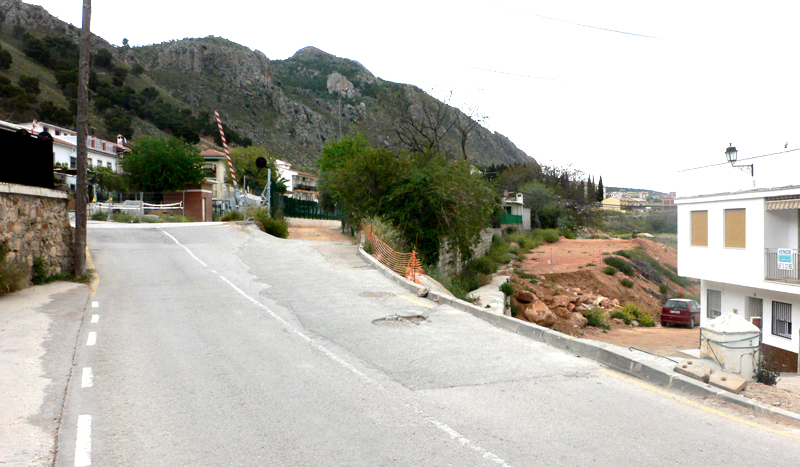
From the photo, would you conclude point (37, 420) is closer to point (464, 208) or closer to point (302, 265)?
point (302, 265)

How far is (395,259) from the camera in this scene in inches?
798

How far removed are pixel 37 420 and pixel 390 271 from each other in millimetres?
12887

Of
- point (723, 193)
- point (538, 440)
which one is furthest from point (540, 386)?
point (723, 193)

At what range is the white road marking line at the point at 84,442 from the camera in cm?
512

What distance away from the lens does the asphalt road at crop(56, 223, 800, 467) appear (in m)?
5.31

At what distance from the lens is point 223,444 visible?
548cm

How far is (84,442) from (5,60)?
90.6 m

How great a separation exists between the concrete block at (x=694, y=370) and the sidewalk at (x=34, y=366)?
6972mm

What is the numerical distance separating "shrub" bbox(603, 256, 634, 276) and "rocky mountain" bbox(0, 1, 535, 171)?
1657 cm

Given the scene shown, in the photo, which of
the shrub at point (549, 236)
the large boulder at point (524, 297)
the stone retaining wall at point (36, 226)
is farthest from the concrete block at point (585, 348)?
the shrub at point (549, 236)

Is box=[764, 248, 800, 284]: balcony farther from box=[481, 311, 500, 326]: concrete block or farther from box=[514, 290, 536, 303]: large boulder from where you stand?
box=[481, 311, 500, 326]: concrete block

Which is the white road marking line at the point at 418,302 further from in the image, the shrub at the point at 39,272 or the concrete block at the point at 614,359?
the shrub at the point at 39,272

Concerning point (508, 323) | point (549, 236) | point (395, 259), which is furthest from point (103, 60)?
point (508, 323)

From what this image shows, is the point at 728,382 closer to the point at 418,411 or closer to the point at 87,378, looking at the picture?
the point at 418,411
